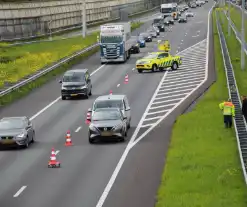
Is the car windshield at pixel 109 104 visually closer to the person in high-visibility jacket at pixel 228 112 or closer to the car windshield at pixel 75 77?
the person in high-visibility jacket at pixel 228 112

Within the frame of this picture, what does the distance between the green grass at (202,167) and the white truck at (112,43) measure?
104 ft

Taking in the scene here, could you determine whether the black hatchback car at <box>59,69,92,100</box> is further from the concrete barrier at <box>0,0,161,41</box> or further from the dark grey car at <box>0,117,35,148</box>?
the concrete barrier at <box>0,0,161,41</box>

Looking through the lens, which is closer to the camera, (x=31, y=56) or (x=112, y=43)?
(x=112, y=43)

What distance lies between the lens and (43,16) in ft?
368

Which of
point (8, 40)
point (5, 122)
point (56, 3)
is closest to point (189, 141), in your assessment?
point (5, 122)

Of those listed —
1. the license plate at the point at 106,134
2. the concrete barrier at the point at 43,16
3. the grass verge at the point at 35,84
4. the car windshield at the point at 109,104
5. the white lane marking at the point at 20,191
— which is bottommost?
the concrete barrier at the point at 43,16

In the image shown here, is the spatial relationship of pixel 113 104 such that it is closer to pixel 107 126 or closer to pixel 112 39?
pixel 107 126

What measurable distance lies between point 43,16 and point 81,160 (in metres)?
82.8

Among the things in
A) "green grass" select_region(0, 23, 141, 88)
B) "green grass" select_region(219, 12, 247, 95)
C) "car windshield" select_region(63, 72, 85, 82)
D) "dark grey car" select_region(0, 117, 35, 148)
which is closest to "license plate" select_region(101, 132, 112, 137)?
"dark grey car" select_region(0, 117, 35, 148)

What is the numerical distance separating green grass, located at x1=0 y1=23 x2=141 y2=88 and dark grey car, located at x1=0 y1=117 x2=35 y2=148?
1863 centimetres

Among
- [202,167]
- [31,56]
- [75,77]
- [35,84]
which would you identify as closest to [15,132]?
[202,167]

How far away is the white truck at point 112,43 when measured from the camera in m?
72.5

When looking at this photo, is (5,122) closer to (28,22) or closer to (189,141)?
(189,141)

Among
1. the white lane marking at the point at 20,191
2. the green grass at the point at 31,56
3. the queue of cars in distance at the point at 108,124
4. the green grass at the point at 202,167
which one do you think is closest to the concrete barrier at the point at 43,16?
the green grass at the point at 31,56
